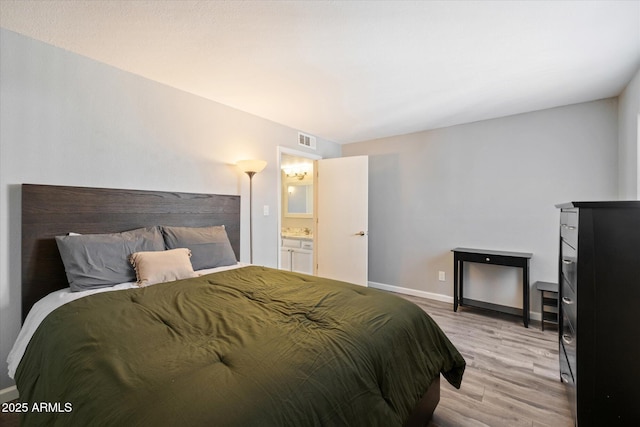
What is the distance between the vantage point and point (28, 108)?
1832 mm

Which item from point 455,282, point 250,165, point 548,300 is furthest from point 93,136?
point 548,300

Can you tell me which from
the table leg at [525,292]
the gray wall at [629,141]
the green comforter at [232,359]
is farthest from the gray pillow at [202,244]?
the gray wall at [629,141]

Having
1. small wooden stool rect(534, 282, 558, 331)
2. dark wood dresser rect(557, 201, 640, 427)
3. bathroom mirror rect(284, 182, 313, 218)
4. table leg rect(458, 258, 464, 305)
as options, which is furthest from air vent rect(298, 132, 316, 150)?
small wooden stool rect(534, 282, 558, 331)

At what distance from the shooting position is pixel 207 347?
104 cm

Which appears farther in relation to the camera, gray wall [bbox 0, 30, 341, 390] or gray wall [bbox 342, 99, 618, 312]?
gray wall [bbox 342, 99, 618, 312]

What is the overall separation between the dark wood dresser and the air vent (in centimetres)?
313

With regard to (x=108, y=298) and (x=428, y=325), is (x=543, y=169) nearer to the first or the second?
(x=428, y=325)

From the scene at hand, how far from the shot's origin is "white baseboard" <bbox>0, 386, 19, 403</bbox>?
174 cm

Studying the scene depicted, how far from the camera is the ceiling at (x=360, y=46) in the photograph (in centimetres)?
156

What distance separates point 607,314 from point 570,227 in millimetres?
521

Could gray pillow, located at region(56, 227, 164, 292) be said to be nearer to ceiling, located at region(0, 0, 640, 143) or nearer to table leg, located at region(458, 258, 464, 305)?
ceiling, located at region(0, 0, 640, 143)

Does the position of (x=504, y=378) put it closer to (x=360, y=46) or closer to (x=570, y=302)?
(x=570, y=302)

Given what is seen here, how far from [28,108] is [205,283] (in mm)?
1674

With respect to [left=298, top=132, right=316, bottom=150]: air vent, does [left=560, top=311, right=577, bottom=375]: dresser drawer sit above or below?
below
